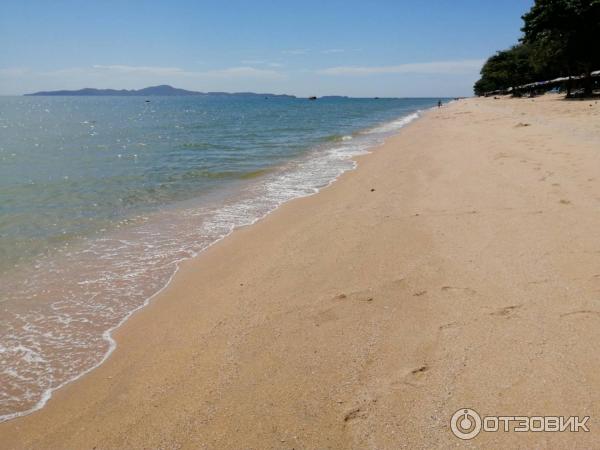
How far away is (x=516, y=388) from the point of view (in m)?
2.87

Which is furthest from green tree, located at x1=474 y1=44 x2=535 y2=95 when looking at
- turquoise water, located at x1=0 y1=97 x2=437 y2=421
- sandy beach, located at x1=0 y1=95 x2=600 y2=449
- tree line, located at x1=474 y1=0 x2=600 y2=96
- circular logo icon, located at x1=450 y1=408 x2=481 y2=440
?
circular logo icon, located at x1=450 y1=408 x2=481 y2=440

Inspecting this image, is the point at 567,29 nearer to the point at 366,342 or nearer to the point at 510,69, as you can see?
the point at 366,342

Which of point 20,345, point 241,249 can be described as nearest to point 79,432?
point 20,345

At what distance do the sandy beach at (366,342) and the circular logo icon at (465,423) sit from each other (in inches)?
2.2

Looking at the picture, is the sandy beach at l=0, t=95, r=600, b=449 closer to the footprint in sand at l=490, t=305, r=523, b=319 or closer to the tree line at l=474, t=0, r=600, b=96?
the footprint in sand at l=490, t=305, r=523, b=319

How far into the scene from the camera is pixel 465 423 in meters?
2.66

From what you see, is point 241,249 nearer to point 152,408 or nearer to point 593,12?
point 152,408

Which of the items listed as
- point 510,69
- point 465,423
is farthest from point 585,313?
point 510,69

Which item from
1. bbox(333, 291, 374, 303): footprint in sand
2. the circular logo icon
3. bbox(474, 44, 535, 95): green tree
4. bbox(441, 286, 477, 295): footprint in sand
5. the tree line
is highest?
bbox(474, 44, 535, 95): green tree

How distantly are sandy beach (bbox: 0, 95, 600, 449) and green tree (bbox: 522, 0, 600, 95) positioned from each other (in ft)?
109

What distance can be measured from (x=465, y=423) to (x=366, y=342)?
1.14 m

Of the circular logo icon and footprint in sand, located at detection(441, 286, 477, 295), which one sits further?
footprint in sand, located at detection(441, 286, 477, 295)

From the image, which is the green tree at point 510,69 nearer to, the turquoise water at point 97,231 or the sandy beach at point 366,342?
the turquoise water at point 97,231

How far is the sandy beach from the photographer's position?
9.26 ft
